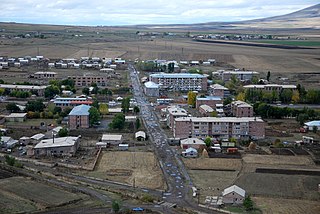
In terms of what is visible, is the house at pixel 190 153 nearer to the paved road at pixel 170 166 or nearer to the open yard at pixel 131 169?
the paved road at pixel 170 166

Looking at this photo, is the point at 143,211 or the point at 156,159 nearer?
the point at 143,211

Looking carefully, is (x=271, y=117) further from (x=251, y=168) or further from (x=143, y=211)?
(x=143, y=211)

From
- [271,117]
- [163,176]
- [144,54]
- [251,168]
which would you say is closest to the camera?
[163,176]

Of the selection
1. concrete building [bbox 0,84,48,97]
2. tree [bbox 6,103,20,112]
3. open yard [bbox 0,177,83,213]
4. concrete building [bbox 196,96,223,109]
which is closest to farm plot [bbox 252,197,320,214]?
open yard [bbox 0,177,83,213]

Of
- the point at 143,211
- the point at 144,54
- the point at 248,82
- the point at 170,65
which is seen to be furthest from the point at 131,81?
the point at 143,211

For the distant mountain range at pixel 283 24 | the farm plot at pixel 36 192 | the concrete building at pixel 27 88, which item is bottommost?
the farm plot at pixel 36 192

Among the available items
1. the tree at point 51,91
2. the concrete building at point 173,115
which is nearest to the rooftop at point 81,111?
the concrete building at point 173,115

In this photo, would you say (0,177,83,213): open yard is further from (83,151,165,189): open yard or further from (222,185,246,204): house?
(222,185,246,204): house
